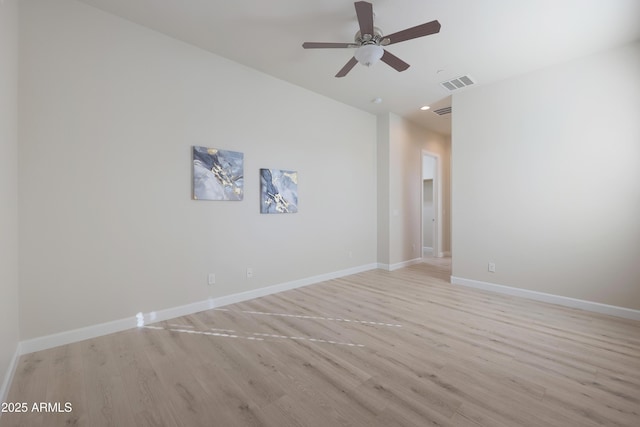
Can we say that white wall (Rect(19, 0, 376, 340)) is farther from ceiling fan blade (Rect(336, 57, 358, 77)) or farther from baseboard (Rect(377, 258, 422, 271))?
baseboard (Rect(377, 258, 422, 271))

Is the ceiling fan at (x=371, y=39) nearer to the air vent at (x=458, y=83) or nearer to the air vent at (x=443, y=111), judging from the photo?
the air vent at (x=458, y=83)

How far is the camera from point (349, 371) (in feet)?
6.62

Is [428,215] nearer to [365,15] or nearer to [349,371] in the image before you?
[365,15]

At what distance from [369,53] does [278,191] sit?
212 cm

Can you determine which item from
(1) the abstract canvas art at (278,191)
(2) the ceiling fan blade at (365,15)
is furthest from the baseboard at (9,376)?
(2) the ceiling fan blade at (365,15)

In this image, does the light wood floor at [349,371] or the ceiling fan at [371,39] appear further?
the ceiling fan at [371,39]

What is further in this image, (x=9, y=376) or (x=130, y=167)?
(x=130, y=167)

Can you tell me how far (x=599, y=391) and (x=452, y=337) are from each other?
0.96 m

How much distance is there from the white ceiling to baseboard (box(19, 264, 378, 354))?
2.99m

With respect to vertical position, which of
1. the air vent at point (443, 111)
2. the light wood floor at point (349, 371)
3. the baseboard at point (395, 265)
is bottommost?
the light wood floor at point (349, 371)

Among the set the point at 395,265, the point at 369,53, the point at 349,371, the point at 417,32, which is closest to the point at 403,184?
the point at 395,265

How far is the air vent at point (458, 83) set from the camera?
12.8 feet

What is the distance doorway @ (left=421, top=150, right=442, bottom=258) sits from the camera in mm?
6910

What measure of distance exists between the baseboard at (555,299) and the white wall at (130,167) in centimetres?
272
